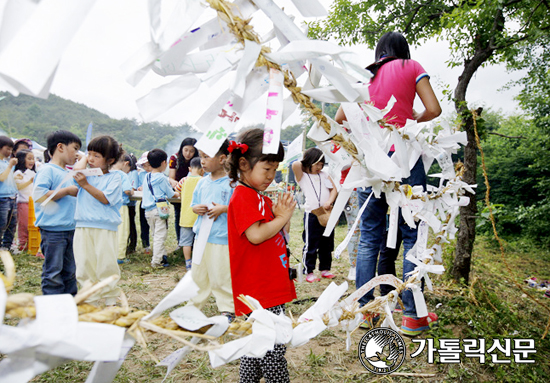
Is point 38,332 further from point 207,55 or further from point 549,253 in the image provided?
point 549,253

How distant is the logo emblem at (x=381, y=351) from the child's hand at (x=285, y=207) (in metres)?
0.71

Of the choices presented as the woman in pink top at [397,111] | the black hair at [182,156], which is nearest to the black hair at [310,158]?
the black hair at [182,156]

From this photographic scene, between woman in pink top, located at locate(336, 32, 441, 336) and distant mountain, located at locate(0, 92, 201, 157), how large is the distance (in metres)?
31.7

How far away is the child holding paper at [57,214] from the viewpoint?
2766 millimetres

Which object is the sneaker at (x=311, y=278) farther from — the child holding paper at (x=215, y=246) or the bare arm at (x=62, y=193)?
the bare arm at (x=62, y=193)

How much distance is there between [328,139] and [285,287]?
2.47ft

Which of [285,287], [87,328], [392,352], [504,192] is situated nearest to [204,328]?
[87,328]

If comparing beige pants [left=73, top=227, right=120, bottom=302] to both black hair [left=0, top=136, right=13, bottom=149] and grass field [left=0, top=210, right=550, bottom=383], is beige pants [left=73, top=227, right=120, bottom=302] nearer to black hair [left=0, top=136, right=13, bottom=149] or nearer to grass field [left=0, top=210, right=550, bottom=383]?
grass field [left=0, top=210, right=550, bottom=383]

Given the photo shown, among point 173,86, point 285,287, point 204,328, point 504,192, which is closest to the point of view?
point 204,328

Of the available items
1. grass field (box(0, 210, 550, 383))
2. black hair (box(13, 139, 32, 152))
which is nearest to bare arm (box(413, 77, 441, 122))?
grass field (box(0, 210, 550, 383))

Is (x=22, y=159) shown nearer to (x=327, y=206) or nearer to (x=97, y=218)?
(x=97, y=218)

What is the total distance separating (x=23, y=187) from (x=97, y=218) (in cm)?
339

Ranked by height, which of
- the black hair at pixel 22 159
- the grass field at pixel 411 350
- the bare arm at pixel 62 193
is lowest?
the grass field at pixel 411 350

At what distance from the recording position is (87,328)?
1.83ft
